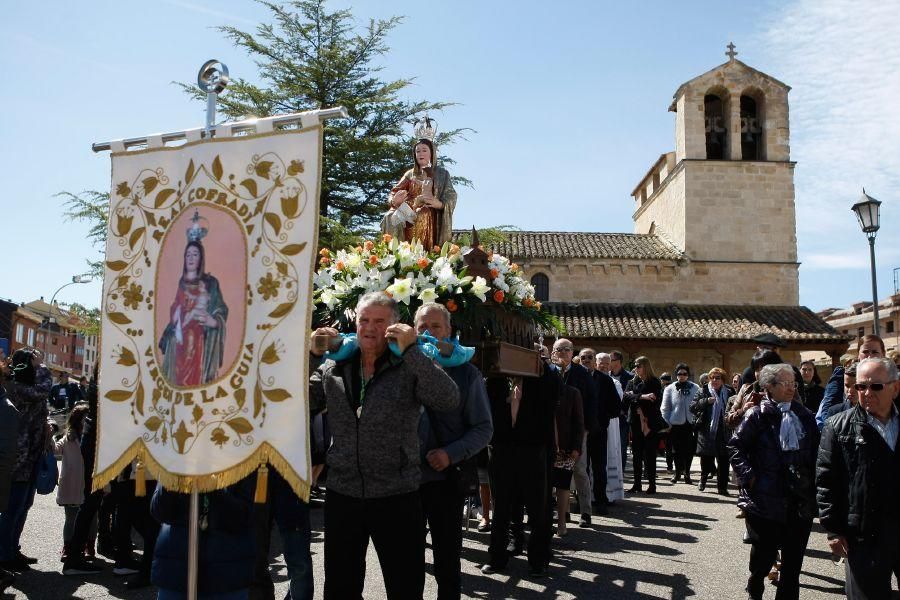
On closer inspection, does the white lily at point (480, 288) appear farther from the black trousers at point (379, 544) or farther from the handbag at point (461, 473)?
the black trousers at point (379, 544)

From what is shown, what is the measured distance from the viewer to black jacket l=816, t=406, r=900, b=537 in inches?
163

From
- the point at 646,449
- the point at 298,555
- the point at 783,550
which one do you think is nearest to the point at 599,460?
the point at 646,449

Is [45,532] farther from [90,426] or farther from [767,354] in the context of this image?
[767,354]

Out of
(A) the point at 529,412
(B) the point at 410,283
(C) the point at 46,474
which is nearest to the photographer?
(B) the point at 410,283

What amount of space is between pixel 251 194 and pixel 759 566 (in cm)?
425

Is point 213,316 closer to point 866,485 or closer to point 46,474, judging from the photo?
point 866,485

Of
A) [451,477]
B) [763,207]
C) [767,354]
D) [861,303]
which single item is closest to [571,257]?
[763,207]

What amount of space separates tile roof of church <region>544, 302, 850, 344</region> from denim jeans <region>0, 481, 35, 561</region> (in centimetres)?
2330

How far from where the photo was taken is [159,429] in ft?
11.4

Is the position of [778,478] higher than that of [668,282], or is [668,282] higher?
[668,282]

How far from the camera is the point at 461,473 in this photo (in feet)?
16.4

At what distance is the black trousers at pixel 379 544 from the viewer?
355 centimetres

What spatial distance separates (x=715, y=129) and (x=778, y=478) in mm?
31481

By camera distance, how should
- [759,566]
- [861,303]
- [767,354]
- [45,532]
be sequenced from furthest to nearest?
[861,303] → [45,532] → [767,354] → [759,566]
